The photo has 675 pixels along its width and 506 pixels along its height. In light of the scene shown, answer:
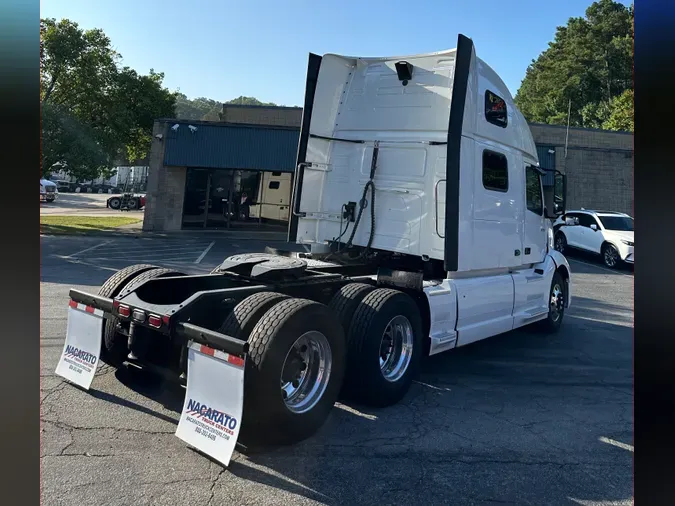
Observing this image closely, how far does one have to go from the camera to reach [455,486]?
3.20 metres

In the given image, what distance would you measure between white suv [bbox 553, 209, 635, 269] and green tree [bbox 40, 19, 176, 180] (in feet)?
56.9

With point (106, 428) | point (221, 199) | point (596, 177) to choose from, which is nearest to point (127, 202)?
point (221, 199)

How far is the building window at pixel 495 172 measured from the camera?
5707 mm

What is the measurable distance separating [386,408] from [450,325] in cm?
130

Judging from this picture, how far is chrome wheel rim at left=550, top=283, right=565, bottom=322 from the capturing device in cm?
759

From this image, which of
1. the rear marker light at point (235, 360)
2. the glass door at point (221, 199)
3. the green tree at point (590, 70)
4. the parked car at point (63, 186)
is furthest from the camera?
the parked car at point (63, 186)

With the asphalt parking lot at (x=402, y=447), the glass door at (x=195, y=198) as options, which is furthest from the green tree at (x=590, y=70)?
the asphalt parking lot at (x=402, y=447)

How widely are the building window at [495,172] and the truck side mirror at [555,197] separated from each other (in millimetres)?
1256

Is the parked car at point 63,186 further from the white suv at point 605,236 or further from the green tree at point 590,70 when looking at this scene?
the white suv at point 605,236

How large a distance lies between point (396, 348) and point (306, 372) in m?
1.21

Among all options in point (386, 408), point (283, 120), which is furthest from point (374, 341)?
point (283, 120)
